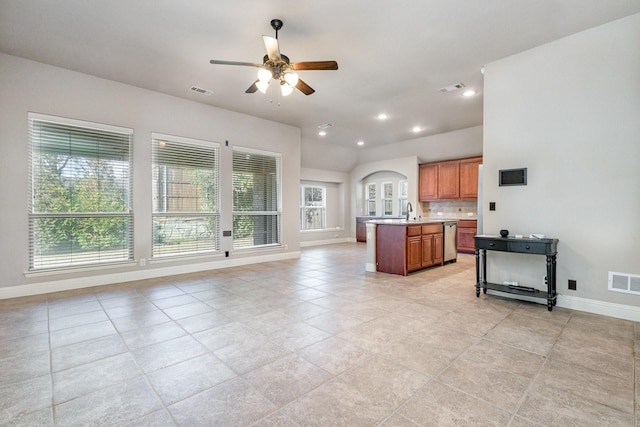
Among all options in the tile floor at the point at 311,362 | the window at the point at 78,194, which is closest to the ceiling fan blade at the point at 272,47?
the tile floor at the point at 311,362

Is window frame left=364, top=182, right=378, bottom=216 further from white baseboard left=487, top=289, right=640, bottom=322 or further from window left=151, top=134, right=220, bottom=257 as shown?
white baseboard left=487, top=289, right=640, bottom=322

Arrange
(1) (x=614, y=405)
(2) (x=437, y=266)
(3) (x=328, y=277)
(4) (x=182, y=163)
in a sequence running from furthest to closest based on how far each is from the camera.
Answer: (2) (x=437, y=266) < (4) (x=182, y=163) < (3) (x=328, y=277) < (1) (x=614, y=405)

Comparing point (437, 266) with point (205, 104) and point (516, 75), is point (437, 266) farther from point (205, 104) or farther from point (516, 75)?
point (205, 104)

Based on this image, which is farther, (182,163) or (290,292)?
(182,163)

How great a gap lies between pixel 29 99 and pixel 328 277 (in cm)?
505

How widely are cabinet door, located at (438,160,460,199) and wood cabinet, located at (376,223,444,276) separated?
9.14 feet

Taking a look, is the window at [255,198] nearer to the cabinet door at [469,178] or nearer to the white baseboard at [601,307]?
the cabinet door at [469,178]

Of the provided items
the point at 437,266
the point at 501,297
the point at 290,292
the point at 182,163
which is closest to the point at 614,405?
the point at 501,297

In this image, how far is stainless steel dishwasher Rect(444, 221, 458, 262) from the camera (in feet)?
20.5

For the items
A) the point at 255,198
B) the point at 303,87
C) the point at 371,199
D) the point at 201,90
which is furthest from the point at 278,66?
the point at 371,199

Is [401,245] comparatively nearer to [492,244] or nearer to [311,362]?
[492,244]

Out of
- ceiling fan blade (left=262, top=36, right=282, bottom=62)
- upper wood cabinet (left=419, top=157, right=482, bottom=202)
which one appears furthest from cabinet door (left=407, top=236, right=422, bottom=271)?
ceiling fan blade (left=262, top=36, right=282, bottom=62)

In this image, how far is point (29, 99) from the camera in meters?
4.03

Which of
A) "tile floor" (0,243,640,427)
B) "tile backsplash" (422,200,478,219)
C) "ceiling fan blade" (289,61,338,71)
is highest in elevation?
"ceiling fan blade" (289,61,338,71)
